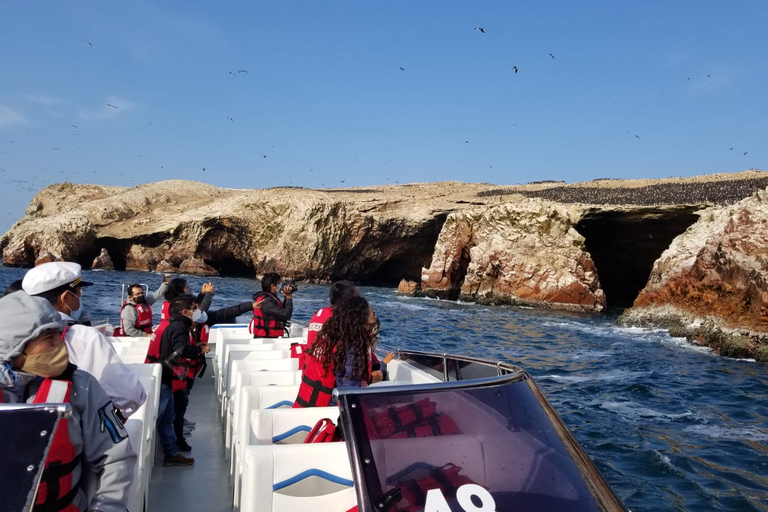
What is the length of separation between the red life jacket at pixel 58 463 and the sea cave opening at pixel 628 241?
35.0 meters

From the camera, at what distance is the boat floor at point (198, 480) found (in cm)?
436

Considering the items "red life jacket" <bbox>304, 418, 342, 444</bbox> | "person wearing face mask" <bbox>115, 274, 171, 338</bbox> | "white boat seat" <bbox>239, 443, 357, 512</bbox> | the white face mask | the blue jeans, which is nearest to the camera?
"white boat seat" <bbox>239, 443, 357, 512</bbox>

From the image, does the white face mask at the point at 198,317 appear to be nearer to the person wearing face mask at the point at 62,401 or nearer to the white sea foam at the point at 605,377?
the person wearing face mask at the point at 62,401

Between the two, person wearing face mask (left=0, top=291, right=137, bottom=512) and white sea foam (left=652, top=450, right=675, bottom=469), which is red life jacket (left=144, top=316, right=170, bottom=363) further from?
white sea foam (left=652, top=450, right=675, bottom=469)

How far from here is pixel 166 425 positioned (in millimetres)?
5141

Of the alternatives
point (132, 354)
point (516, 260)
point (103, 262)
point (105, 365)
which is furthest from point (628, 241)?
point (103, 262)

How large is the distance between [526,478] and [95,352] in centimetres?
194

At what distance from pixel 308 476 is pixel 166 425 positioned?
2.75 m

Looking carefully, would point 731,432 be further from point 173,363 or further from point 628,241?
point 628,241

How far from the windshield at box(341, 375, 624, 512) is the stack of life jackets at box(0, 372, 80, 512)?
105 cm

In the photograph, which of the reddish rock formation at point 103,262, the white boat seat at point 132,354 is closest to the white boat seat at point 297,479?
the white boat seat at point 132,354

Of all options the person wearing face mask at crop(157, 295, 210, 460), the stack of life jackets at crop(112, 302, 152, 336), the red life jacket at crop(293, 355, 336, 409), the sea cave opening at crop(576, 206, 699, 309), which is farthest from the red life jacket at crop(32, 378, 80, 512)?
the sea cave opening at crop(576, 206, 699, 309)

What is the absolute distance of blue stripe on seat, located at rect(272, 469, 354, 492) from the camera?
2.82 metres

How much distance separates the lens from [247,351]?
21.5 ft
